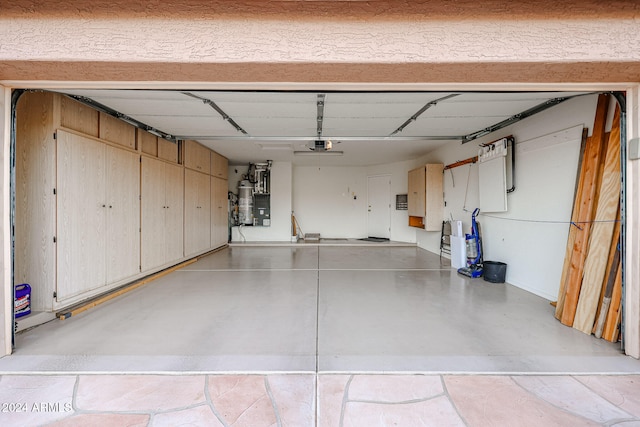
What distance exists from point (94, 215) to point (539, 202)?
16.5ft

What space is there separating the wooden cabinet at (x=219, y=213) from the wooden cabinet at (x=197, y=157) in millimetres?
437

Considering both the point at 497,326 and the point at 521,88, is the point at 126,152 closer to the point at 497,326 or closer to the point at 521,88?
the point at 521,88

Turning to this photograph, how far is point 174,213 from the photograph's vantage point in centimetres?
443

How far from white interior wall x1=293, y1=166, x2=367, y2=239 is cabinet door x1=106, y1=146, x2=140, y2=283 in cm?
467

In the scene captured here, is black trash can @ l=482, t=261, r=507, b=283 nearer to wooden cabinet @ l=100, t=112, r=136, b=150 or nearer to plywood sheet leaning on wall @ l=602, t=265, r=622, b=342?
plywood sheet leaning on wall @ l=602, t=265, r=622, b=342

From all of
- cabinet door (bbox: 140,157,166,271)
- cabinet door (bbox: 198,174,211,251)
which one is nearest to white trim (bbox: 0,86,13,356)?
cabinet door (bbox: 140,157,166,271)

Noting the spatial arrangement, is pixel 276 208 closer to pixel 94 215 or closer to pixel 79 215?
pixel 94 215

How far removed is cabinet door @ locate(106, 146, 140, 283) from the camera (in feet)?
10.0

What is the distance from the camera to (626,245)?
5.98 feet

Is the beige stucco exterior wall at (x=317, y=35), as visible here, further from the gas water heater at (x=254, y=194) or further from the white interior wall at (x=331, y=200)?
the white interior wall at (x=331, y=200)

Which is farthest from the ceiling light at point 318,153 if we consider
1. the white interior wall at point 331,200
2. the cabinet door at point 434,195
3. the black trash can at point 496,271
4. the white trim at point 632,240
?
the white trim at point 632,240

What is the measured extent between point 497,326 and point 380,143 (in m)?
3.66

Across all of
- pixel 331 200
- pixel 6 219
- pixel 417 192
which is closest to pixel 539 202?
pixel 417 192

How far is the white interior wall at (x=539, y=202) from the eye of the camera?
106 inches
